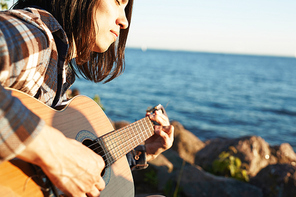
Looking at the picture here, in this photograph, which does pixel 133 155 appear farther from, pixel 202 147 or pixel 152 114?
pixel 202 147

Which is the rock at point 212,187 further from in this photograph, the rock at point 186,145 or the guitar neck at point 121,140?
the guitar neck at point 121,140

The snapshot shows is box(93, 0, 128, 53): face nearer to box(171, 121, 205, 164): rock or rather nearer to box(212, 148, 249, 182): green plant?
box(212, 148, 249, 182): green plant

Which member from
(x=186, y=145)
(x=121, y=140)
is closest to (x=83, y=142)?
(x=121, y=140)

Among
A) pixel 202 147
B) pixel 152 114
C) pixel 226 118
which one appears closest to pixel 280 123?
pixel 226 118

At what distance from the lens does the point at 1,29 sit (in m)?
1.16

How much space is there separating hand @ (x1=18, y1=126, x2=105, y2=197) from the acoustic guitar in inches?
6.8

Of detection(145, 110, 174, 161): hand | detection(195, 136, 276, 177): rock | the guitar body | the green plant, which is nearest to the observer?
the guitar body

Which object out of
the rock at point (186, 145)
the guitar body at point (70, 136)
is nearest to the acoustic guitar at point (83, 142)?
the guitar body at point (70, 136)

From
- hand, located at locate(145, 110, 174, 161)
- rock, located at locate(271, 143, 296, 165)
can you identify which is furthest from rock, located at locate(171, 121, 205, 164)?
hand, located at locate(145, 110, 174, 161)

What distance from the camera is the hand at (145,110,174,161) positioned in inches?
99.9

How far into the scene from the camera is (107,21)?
197cm

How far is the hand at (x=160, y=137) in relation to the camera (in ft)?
8.32

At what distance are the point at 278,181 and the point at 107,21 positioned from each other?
4782 millimetres

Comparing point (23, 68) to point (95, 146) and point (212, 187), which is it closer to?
point (95, 146)
